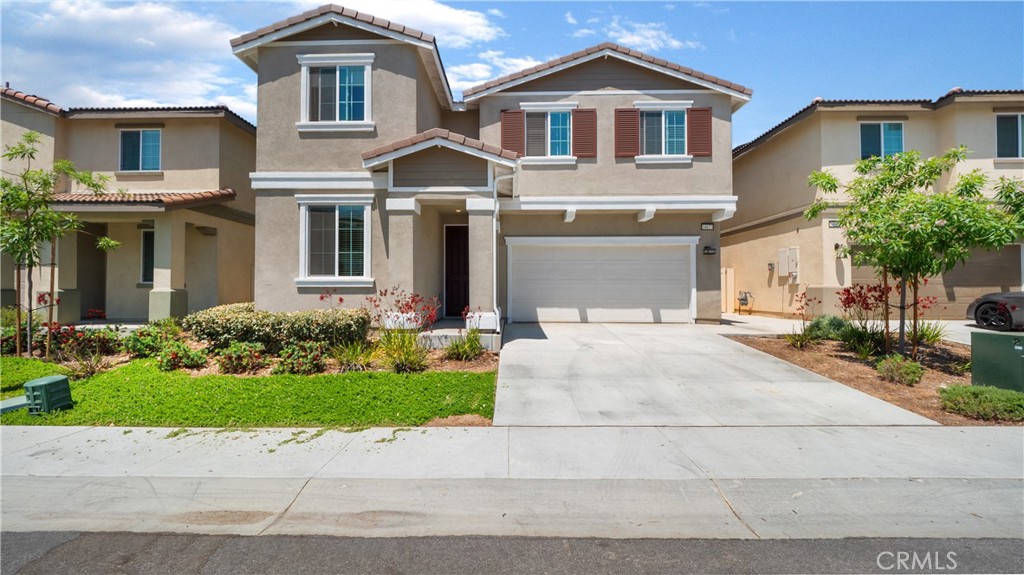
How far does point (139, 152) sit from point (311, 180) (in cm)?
785

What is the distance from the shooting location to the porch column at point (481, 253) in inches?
399

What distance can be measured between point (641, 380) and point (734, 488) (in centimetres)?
→ 362

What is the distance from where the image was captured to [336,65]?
11391mm

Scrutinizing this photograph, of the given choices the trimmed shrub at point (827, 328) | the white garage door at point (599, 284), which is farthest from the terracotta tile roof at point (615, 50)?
the trimmed shrub at point (827, 328)

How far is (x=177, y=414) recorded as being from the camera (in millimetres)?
6324

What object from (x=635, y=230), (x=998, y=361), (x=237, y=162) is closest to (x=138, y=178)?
(x=237, y=162)

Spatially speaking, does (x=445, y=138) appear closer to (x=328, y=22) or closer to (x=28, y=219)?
(x=328, y=22)

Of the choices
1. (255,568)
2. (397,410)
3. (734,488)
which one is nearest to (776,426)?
(734,488)

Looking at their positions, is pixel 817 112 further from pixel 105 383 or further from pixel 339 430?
pixel 105 383

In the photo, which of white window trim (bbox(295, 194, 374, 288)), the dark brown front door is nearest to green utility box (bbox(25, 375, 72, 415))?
white window trim (bbox(295, 194, 374, 288))

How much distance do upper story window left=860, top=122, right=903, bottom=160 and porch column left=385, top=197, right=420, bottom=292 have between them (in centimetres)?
1460

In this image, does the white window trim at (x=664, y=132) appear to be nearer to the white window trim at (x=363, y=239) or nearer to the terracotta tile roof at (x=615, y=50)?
the terracotta tile roof at (x=615, y=50)

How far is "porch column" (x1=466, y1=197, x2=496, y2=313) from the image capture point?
10133 millimetres

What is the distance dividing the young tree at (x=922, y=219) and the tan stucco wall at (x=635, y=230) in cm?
464
